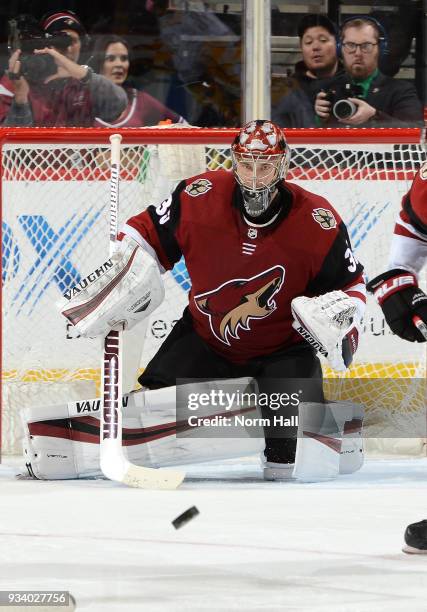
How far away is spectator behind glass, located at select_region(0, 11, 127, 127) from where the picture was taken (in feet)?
16.4

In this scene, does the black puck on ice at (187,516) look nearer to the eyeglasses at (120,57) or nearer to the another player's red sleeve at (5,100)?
the another player's red sleeve at (5,100)

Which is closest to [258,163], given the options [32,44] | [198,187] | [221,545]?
[198,187]

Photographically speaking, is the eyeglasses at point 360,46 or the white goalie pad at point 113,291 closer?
the white goalie pad at point 113,291

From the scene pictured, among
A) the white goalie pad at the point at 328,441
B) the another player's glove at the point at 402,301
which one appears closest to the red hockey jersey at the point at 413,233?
the another player's glove at the point at 402,301

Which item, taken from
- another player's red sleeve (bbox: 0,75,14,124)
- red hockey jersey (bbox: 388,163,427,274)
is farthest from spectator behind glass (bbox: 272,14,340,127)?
red hockey jersey (bbox: 388,163,427,274)

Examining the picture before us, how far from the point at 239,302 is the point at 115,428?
493 millimetres

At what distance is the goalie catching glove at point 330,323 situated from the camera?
3092 mm

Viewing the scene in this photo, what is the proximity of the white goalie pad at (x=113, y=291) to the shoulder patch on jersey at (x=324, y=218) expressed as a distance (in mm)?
464

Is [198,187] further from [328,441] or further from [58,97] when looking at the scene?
[58,97]

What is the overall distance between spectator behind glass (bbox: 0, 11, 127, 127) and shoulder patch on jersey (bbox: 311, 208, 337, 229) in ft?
6.42

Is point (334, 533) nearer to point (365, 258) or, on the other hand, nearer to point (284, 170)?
point (284, 170)

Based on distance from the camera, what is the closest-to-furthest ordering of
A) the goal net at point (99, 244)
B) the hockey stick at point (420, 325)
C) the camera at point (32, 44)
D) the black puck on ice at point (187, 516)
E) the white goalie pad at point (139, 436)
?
the black puck on ice at point (187, 516)
the hockey stick at point (420, 325)
the white goalie pad at point (139, 436)
the goal net at point (99, 244)
the camera at point (32, 44)

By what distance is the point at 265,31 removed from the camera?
4.30 meters

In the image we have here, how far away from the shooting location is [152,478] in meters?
3.09
